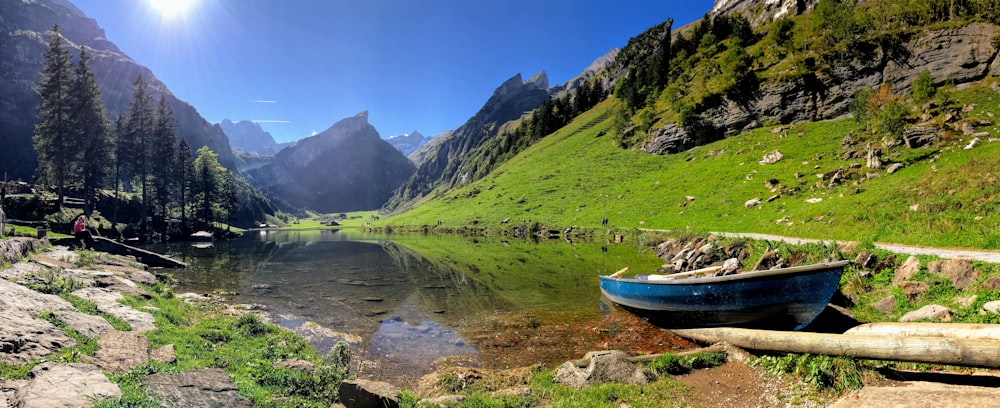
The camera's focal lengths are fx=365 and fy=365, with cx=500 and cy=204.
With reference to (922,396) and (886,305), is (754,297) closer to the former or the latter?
(886,305)

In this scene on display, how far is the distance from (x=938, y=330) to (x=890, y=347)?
89.1 inches

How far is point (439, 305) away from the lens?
21969 millimetres

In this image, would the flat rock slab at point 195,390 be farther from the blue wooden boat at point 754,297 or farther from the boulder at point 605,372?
the blue wooden boat at point 754,297

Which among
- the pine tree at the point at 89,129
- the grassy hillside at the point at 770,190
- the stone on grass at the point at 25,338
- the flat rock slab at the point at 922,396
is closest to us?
the flat rock slab at the point at 922,396

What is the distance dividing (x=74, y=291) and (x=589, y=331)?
67.3 ft

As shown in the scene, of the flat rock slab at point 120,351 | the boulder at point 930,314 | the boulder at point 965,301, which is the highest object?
the flat rock slab at point 120,351

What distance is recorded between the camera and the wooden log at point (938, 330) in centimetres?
794

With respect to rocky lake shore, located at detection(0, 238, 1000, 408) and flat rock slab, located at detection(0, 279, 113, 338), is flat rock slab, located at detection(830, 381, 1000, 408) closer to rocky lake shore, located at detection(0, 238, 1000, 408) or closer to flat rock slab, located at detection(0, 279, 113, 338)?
rocky lake shore, located at detection(0, 238, 1000, 408)

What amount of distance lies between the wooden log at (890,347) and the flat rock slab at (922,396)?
0.52m

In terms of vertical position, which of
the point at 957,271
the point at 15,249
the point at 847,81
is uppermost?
the point at 847,81

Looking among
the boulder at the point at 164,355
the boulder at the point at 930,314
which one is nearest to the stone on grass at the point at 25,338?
the boulder at the point at 164,355

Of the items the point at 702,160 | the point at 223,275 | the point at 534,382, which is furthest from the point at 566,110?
the point at 534,382

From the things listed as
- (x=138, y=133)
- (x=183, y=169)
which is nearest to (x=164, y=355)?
(x=138, y=133)

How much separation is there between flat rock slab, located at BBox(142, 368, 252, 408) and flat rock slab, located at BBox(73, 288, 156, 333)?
208 inches
